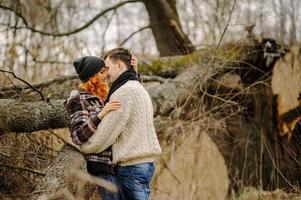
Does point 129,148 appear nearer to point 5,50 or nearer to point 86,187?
point 86,187

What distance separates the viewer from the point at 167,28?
9.32m

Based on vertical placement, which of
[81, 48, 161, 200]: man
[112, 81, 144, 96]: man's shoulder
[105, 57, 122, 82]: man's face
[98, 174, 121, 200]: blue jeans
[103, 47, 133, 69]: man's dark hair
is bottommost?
[98, 174, 121, 200]: blue jeans

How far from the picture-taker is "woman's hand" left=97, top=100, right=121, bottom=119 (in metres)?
3.80

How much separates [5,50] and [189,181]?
10.1ft

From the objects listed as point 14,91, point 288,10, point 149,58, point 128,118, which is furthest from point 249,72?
point 288,10

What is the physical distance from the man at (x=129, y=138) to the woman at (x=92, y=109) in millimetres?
54

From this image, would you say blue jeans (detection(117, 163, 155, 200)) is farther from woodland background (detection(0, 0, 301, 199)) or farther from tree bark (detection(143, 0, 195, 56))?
tree bark (detection(143, 0, 195, 56))

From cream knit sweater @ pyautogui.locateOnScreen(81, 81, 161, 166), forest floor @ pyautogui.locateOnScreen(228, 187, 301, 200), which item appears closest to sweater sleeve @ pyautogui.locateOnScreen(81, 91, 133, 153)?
cream knit sweater @ pyautogui.locateOnScreen(81, 81, 161, 166)

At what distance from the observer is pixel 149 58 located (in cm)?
841

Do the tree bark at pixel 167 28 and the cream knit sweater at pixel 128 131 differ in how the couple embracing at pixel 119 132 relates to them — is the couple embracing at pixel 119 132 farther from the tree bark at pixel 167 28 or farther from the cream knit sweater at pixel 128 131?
the tree bark at pixel 167 28

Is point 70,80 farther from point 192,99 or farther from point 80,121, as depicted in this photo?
point 80,121

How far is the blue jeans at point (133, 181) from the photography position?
3.77 m

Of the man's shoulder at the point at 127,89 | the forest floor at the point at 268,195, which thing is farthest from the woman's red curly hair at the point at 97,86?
the forest floor at the point at 268,195

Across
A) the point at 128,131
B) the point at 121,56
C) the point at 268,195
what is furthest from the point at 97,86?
the point at 268,195
